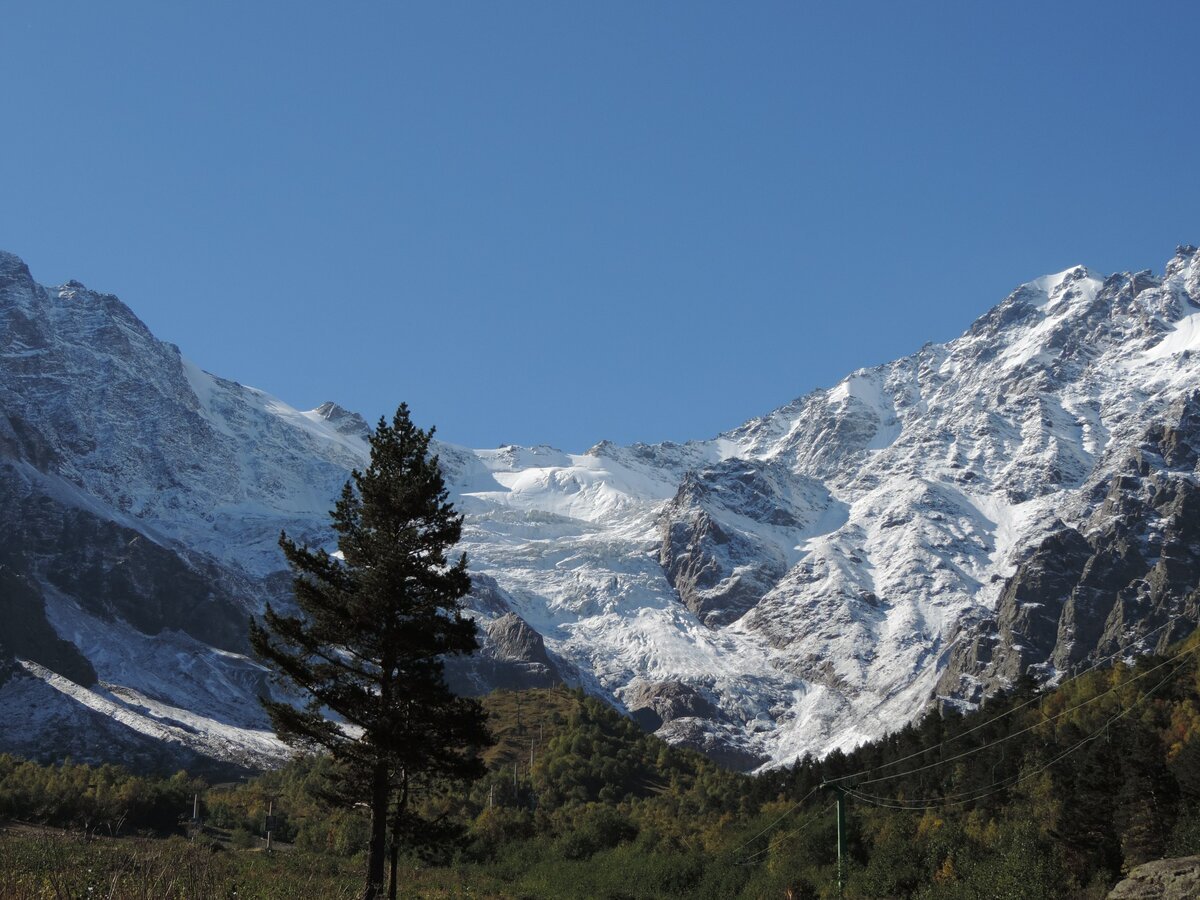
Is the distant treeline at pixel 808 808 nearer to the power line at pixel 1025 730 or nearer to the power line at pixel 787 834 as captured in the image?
the power line at pixel 787 834

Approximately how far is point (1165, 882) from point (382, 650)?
2133cm

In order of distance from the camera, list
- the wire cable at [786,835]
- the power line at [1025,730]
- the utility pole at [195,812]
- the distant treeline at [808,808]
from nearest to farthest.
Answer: the distant treeline at [808,808], the utility pole at [195,812], the wire cable at [786,835], the power line at [1025,730]

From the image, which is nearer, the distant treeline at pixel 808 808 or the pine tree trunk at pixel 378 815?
the pine tree trunk at pixel 378 815

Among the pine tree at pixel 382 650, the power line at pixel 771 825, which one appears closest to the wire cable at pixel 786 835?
the power line at pixel 771 825

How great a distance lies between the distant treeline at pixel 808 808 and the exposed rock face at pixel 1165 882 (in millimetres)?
19772

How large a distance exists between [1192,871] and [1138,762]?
43.3 m

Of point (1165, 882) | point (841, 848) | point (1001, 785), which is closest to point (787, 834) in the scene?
point (1001, 785)

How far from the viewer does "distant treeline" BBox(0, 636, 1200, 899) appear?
71.8 metres

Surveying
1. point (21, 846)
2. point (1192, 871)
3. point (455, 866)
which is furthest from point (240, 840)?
point (1192, 871)

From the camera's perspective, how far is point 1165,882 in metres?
33.1

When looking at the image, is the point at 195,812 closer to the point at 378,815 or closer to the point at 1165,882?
the point at 378,815

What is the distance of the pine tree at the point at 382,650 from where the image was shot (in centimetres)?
3912

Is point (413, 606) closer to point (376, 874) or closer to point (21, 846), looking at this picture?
point (376, 874)

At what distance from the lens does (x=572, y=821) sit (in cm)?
11144
